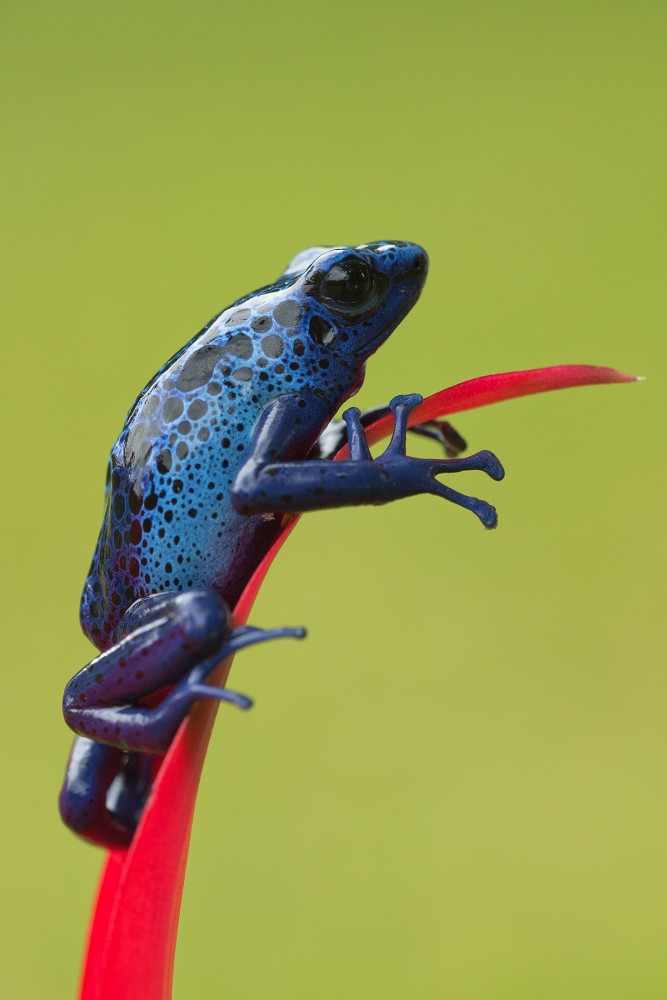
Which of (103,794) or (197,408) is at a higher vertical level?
(197,408)

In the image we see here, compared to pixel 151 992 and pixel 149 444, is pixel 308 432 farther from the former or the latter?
pixel 151 992

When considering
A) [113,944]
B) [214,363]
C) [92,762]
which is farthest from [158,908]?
[214,363]

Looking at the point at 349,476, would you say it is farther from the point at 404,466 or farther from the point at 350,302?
the point at 350,302

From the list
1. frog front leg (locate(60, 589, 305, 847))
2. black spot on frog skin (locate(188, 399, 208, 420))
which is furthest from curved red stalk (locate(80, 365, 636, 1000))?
black spot on frog skin (locate(188, 399, 208, 420))

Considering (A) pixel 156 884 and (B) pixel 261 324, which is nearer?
(A) pixel 156 884

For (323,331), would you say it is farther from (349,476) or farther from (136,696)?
(136,696)

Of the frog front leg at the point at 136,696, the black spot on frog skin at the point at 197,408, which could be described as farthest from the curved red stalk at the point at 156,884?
the black spot on frog skin at the point at 197,408

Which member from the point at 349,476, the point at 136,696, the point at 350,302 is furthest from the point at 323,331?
the point at 136,696

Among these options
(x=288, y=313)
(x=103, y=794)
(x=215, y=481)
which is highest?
(x=288, y=313)
